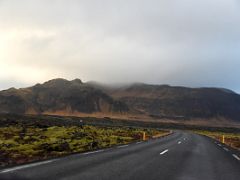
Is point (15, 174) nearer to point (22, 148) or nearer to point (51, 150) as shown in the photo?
point (51, 150)

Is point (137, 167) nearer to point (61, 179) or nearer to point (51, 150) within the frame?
point (61, 179)

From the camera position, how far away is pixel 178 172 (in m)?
14.0

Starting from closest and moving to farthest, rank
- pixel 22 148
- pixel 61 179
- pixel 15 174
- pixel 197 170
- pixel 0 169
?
pixel 61 179 → pixel 15 174 → pixel 0 169 → pixel 197 170 → pixel 22 148

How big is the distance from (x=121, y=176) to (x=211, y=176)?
3283 mm

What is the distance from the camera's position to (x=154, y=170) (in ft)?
46.2

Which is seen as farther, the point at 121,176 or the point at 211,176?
the point at 211,176

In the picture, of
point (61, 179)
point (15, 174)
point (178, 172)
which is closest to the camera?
point (61, 179)

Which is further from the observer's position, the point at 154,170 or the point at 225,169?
the point at 225,169

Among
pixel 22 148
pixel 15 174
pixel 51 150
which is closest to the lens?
pixel 15 174

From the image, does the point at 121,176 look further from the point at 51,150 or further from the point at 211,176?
the point at 51,150

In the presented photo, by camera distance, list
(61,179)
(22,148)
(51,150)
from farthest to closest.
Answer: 1. (22,148)
2. (51,150)
3. (61,179)

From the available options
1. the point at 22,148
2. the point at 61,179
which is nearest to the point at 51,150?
the point at 22,148

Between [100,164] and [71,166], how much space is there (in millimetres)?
1437

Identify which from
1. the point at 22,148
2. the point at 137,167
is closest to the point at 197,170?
the point at 137,167
